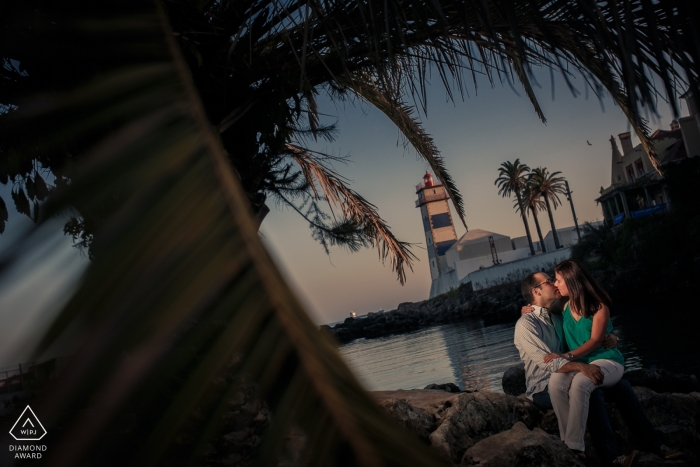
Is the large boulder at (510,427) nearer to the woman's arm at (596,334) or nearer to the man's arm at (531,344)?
the man's arm at (531,344)

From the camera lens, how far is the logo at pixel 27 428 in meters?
1.31

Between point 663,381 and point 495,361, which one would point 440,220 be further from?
point 663,381

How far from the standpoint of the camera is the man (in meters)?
3.62

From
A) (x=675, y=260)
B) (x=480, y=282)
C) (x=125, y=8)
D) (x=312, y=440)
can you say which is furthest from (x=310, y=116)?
(x=480, y=282)

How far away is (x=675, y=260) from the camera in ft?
90.0

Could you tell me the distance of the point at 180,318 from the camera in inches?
32.3

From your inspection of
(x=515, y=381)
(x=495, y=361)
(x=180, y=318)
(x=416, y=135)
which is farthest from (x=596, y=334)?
(x=495, y=361)

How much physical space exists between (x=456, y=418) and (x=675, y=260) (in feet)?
91.2

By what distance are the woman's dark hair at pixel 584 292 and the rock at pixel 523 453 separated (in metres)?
0.98

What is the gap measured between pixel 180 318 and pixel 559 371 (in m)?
3.50

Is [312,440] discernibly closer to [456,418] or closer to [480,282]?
[456,418]

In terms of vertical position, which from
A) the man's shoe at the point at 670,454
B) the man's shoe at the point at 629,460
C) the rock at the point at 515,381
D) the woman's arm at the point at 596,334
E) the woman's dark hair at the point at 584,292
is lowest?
the rock at the point at 515,381

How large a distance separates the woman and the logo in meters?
3.18

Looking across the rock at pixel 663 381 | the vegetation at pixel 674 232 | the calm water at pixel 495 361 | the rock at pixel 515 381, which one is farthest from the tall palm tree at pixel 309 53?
the vegetation at pixel 674 232
